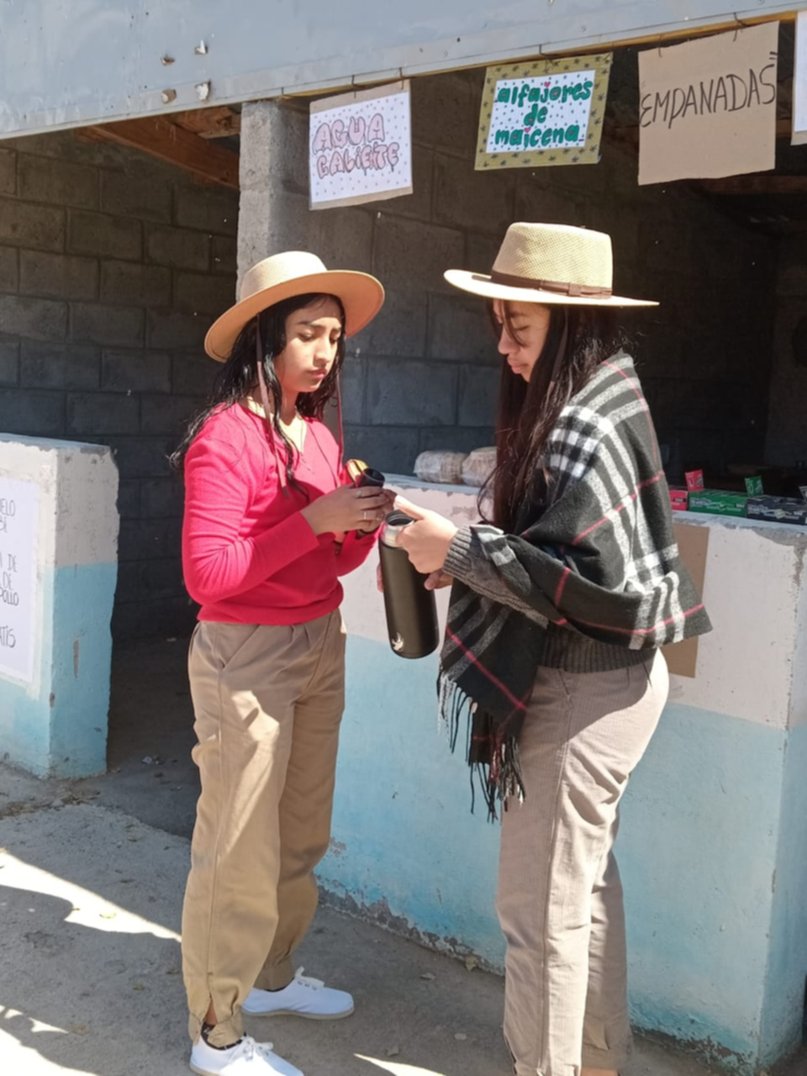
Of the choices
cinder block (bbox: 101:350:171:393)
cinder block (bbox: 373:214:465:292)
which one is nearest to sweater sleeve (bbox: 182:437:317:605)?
cinder block (bbox: 373:214:465:292)

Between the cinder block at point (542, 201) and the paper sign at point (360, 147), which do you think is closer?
the paper sign at point (360, 147)

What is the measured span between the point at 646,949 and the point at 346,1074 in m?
0.81

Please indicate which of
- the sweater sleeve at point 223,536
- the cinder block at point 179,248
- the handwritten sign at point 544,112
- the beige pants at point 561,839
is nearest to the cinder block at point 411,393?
the handwritten sign at point 544,112

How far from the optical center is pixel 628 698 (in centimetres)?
232

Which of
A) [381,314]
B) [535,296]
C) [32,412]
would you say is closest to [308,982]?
[535,296]

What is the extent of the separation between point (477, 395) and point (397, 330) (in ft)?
2.01

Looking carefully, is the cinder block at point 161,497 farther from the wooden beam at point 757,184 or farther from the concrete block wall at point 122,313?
the wooden beam at point 757,184

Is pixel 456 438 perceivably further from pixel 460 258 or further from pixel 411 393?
pixel 460 258

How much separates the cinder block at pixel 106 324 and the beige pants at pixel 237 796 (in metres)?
4.33

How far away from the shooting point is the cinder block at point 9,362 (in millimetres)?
6359

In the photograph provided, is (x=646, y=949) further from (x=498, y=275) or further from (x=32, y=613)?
(x=32, y=613)

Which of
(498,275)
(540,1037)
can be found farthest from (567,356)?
(540,1037)

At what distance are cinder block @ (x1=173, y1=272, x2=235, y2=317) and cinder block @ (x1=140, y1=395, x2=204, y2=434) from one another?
0.55m

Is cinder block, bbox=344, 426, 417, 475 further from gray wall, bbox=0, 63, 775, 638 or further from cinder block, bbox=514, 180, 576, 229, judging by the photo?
cinder block, bbox=514, 180, 576, 229
